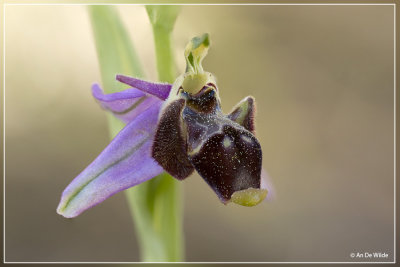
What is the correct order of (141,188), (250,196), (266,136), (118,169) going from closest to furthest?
(250,196) → (118,169) → (141,188) → (266,136)

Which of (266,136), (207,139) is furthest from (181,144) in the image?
(266,136)

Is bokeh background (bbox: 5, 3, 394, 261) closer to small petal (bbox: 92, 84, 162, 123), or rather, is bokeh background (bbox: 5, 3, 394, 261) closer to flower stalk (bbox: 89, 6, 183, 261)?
flower stalk (bbox: 89, 6, 183, 261)

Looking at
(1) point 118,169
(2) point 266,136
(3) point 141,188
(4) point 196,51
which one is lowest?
(2) point 266,136

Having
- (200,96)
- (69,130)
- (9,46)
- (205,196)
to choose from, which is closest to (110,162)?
(200,96)

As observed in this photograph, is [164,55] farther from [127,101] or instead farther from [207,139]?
[207,139]

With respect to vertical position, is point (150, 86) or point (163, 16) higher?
point (163, 16)

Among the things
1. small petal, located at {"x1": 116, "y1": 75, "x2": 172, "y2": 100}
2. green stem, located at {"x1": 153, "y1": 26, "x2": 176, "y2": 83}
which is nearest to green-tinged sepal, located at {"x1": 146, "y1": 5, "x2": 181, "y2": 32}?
green stem, located at {"x1": 153, "y1": 26, "x2": 176, "y2": 83}

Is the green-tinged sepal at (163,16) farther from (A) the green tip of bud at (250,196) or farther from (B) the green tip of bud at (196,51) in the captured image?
(A) the green tip of bud at (250,196)

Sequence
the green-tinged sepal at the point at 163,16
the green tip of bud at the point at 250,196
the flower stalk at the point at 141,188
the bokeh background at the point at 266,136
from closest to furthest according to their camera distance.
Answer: the green tip of bud at the point at 250,196 → the green-tinged sepal at the point at 163,16 → the flower stalk at the point at 141,188 → the bokeh background at the point at 266,136

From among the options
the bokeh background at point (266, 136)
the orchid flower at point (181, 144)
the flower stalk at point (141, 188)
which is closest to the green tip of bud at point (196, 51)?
the orchid flower at point (181, 144)
